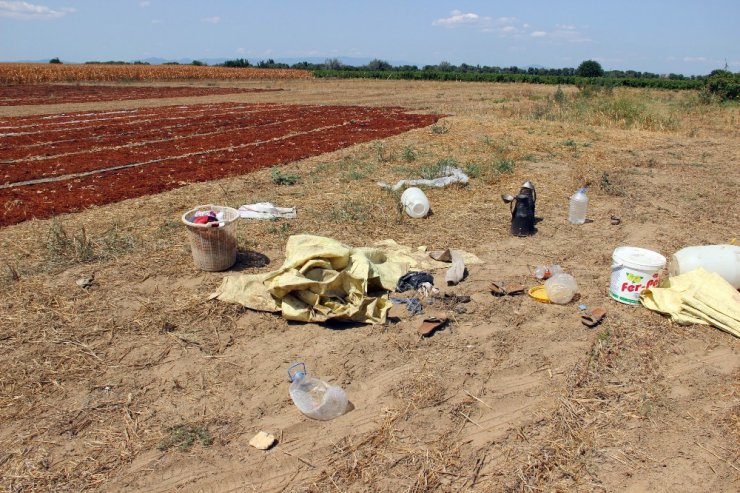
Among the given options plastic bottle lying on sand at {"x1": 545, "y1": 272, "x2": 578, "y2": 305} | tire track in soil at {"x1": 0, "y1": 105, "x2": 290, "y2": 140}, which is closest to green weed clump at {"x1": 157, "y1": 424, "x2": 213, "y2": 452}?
plastic bottle lying on sand at {"x1": 545, "y1": 272, "x2": 578, "y2": 305}

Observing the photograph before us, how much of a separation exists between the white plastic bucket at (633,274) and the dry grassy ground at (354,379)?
131 mm

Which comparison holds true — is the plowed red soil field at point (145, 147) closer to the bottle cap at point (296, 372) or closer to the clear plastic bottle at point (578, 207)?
the bottle cap at point (296, 372)

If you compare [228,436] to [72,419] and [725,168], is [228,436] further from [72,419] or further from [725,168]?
[725,168]

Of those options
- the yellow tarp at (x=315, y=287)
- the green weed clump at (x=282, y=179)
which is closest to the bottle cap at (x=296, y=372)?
the yellow tarp at (x=315, y=287)

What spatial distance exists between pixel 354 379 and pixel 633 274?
8.36 feet

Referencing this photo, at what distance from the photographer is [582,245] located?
5.64m

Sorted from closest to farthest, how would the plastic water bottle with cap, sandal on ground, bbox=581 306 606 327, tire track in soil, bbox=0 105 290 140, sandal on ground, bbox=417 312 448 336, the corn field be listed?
the plastic water bottle with cap → sandal on ground, bbox=417 312 448 336 → sandal on ground, bbox=581 306 606 327 → tire track in soil, bbox=0 105 290 140 → the corn field

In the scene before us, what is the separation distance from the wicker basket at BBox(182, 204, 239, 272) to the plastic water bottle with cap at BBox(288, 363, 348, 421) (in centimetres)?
177

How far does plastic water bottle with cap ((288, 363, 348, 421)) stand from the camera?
2.93 metres

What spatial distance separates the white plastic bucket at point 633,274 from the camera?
4.12 m

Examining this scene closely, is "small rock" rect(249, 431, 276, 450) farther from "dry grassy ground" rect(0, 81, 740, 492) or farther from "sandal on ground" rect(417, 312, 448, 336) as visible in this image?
"sandal on ground" rect(417, 312, 448, 336)

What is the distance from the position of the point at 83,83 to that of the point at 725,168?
45790mm

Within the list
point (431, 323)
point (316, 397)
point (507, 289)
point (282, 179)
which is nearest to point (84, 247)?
point (316, 397)

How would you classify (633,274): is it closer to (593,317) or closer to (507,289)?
(593,317)
